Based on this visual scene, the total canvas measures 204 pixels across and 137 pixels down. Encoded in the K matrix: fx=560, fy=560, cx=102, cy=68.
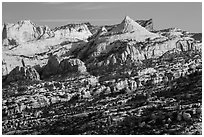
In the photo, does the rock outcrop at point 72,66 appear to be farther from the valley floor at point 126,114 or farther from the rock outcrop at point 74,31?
the rock outcrop at point 74,31

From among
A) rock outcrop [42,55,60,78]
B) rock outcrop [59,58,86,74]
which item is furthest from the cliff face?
rock outcrop [42,55,60,78]

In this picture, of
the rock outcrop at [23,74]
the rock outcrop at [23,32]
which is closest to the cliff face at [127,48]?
the rock outcrop at [23,74]

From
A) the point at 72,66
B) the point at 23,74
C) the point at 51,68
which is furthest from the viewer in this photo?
the point at 51,68

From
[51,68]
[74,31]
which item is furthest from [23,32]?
[51,68]

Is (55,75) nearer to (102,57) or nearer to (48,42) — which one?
(102,57)

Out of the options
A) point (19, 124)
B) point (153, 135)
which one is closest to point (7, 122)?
point (19, 124)

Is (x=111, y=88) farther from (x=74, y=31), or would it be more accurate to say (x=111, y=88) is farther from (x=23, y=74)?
(x=74, y=31)
